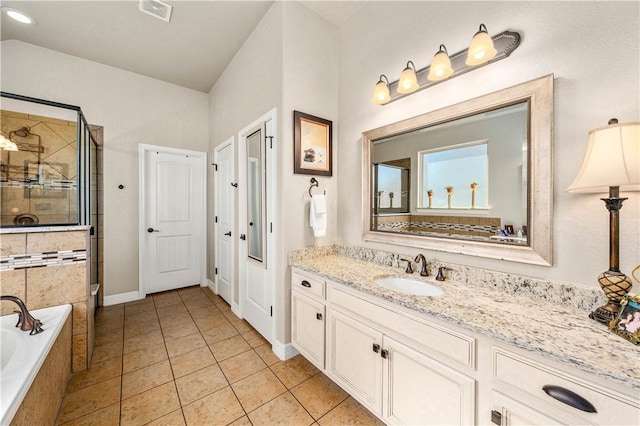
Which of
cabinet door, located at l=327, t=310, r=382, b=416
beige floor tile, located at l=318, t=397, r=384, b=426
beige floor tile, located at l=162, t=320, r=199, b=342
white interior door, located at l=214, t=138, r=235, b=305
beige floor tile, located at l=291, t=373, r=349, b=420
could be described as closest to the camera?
cabinet door, located at l=327, t=310, r=382, b=416

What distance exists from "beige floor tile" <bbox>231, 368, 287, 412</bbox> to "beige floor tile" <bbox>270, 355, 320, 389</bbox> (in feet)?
0.17

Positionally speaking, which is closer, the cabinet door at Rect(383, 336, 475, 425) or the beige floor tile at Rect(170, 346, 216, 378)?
the cabinet door at Rect(383, 336, 475, 425)

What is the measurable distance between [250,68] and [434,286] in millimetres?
2641

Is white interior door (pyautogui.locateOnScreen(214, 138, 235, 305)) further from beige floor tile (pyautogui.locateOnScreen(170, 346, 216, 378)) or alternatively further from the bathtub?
the bathtub

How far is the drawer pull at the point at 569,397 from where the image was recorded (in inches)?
29.4

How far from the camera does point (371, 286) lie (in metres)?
1.43

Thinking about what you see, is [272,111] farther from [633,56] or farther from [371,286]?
[633,56]

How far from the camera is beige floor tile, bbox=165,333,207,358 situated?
220 cm

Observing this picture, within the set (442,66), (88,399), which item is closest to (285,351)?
(88,399)

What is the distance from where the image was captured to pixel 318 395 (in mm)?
1690

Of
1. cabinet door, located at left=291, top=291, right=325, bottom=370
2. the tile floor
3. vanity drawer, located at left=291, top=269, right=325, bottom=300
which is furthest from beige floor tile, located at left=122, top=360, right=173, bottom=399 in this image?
vanity drawer, located at left=291, top=269, right=325, bottom=300

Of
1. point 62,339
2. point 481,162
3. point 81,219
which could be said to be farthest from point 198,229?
point 481,162

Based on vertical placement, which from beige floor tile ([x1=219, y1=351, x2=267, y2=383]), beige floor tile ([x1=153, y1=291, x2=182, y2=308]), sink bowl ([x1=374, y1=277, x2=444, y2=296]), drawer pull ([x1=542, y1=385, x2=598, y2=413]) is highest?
sink bowl ([x1=374, y1=277, x2=444, y2=296])

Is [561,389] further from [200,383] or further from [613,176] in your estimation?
[200,383]
